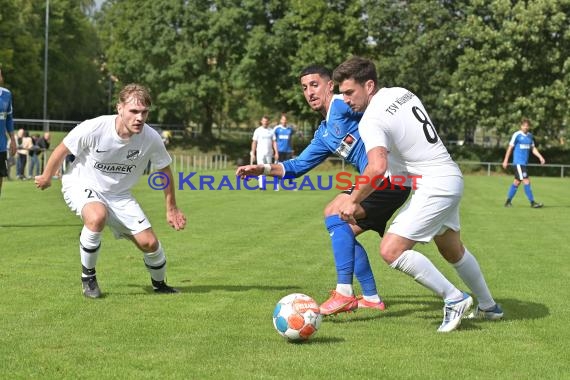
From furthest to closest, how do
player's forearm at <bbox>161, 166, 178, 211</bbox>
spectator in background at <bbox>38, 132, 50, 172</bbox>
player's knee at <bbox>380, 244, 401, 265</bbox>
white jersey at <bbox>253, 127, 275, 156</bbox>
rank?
1. spectator in background at <bbox>38, 132, 50, 172</bbox>
2. white jersey at <bbox>253, 127, 275, 156</bbox>
3. player's forearm at <bbox>161, 166, 178, 211</bbox>
4. player's knee at <bbox>380, 244, 401, 265</bbox>

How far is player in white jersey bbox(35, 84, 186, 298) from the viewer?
744 cm

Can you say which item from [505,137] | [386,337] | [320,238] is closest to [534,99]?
[505,137]

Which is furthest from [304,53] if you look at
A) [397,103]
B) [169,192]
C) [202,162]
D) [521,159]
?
[397,103]

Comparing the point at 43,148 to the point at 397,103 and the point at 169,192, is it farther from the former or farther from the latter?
the point at 397,103

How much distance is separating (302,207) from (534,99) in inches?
1069

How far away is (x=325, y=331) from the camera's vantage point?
629 cm

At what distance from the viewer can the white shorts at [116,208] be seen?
298 inches

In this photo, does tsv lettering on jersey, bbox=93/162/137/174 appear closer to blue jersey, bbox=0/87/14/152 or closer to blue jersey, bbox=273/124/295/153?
blue jersey, bbox=0/87/14/152

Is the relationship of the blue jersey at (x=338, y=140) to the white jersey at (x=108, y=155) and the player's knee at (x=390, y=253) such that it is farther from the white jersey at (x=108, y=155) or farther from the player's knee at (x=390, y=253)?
the white jersey at (x=108, y=155)

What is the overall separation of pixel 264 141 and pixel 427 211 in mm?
21359

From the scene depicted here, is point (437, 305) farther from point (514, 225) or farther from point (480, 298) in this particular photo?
point (514, 225)

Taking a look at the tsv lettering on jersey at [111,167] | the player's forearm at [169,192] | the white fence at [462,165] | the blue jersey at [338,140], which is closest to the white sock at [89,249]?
the tsv lettering on jersey at [111,167]

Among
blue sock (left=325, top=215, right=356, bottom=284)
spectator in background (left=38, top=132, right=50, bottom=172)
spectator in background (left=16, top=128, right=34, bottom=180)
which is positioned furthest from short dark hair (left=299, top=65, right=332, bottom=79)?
spectator in background (left=38, top=132, right=50, bottom=172)

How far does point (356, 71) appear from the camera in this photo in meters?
6.14
